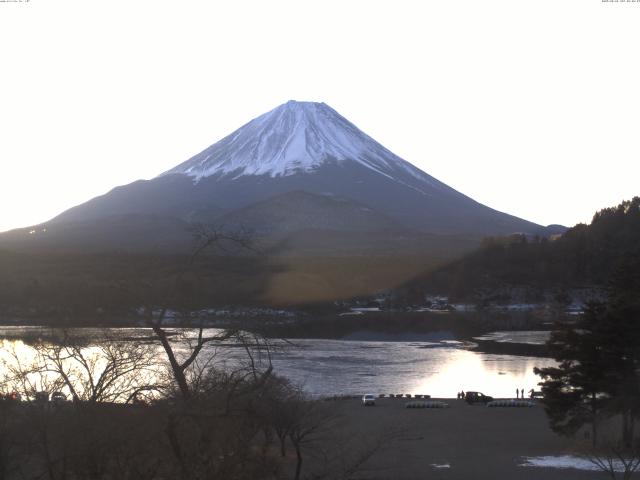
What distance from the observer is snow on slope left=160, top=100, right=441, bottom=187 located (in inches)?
4838

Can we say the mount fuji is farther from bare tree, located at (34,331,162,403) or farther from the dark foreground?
bare tree, located at (34,331,162,403)

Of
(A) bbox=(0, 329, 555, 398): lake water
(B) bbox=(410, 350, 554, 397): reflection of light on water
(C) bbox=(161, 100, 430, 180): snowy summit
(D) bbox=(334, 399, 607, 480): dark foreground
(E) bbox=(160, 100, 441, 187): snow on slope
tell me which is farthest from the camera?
(C) bbox=(161, 100, 430, 180): snowy summit

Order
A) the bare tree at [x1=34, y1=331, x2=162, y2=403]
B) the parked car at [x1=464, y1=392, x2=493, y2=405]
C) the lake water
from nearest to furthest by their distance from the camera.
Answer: the bare tree at [x1=34, y1=331, x2=162, y2=403], the parked car at [x1=464, y1=392, x2=493, y2=405], the lake water

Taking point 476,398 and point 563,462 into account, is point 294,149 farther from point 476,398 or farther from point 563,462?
point 563,462

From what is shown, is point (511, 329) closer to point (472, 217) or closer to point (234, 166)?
point (472, 217)

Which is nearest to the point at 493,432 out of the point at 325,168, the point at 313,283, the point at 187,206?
the point at 313,283

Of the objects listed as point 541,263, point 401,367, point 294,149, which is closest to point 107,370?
point 401,367

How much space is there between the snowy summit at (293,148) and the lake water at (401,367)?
89.5 meters

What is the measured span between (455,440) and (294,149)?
11546 cm

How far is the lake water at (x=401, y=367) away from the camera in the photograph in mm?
21312

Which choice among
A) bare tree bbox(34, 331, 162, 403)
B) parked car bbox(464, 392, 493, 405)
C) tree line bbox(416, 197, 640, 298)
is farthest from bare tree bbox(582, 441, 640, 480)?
tree line bbox(416, 197, 640, 298)

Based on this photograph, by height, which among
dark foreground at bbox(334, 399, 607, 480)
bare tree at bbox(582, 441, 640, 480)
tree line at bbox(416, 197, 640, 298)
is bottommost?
dark foreground at bbox(334, 399, 607, 480)

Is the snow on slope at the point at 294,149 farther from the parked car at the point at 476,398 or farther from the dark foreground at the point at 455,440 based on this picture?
the dark foreground at the point at 455,440

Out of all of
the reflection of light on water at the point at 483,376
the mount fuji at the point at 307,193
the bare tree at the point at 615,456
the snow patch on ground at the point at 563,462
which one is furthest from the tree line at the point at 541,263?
the bare tree at the point at 615,456
